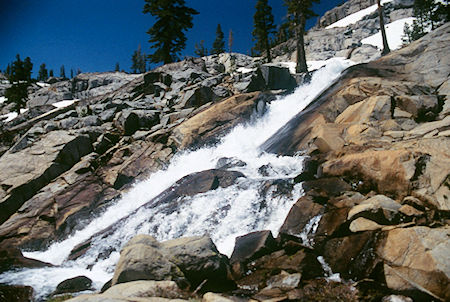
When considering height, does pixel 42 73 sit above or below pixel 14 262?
above

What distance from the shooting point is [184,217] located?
37.7 feet

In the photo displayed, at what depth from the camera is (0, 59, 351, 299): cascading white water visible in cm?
958

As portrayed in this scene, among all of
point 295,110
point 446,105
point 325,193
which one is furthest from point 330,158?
point 295,110

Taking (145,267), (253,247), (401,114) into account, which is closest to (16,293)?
(145,267)

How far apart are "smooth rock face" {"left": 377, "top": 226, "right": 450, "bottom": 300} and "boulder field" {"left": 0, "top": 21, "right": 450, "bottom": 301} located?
2 cm

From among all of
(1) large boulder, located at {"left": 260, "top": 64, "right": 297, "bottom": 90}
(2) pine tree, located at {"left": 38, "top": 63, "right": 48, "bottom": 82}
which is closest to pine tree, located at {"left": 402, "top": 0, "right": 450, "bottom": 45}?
(1) large boulder, located at {"left": 260, "top": 64, "right": 297, "bottom": 90}

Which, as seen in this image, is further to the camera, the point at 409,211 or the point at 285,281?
the point at 409,211

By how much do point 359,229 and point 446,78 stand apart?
12.0 meters

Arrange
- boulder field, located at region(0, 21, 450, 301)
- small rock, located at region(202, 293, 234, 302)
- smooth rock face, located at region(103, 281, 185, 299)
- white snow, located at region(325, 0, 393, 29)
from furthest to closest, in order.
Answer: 1. white snow, located at region(325, 0, 393, 29)
2. boulder field, located at region(0, 21, 450, 301)
3. smooth rock face, located at region(103, 281, 185, 299)
4. small rock, located at region(202, 293, 234, 302)

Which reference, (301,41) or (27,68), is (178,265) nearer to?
(301,41)

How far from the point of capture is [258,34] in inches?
1718

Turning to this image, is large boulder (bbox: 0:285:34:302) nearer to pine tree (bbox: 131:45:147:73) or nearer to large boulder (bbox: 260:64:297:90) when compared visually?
large boulder (bbox: 260:64:297:90)

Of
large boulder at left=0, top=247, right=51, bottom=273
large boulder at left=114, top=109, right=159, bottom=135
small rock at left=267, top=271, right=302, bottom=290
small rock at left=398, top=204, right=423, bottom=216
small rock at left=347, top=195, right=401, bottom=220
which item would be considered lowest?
large boulder at left=0, top=247, right=51, bottom=273

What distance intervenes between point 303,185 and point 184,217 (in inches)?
201
